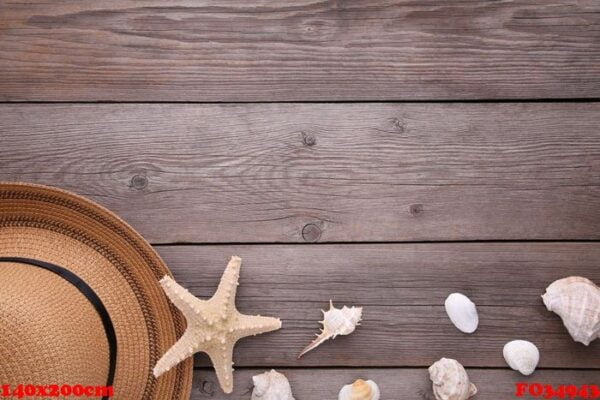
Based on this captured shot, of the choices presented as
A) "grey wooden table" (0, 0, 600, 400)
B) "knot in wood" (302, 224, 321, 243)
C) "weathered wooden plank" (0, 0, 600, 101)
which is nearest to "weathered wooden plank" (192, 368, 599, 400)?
"grey wooden table" (0, 0, 600, 400)

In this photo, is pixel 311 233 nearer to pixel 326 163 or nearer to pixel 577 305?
pixel 326 163

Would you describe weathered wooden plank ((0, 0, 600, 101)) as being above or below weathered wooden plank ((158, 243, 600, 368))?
above

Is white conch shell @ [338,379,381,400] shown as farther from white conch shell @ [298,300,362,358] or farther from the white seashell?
the white seashell

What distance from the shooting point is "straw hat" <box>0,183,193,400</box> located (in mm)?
849

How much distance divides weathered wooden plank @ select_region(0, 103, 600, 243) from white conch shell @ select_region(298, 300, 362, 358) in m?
0.13

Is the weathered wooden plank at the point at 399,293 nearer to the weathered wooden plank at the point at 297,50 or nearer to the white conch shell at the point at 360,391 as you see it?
the white conch shell at the point at 360,391

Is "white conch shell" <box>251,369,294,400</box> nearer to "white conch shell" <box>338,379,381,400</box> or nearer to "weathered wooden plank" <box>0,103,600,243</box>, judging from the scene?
"white conch shell" <box>338,379,381,400</box>

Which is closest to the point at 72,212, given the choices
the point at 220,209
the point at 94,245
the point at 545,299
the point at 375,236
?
the point at 94,245

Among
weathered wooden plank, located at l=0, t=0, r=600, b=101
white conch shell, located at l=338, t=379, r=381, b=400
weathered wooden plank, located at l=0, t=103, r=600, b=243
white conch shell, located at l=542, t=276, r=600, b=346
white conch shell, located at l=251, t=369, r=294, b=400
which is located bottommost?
white conch shell, located at l=338, t=379, r=381, b=400

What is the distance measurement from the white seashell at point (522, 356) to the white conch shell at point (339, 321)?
0.27 metres

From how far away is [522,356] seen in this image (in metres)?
1.05

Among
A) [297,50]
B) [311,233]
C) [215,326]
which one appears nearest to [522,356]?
[311,233]

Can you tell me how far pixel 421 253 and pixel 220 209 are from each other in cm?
37

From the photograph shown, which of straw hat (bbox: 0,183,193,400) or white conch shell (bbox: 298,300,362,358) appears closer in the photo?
straw hat (bbox: 0,183,193,400)
